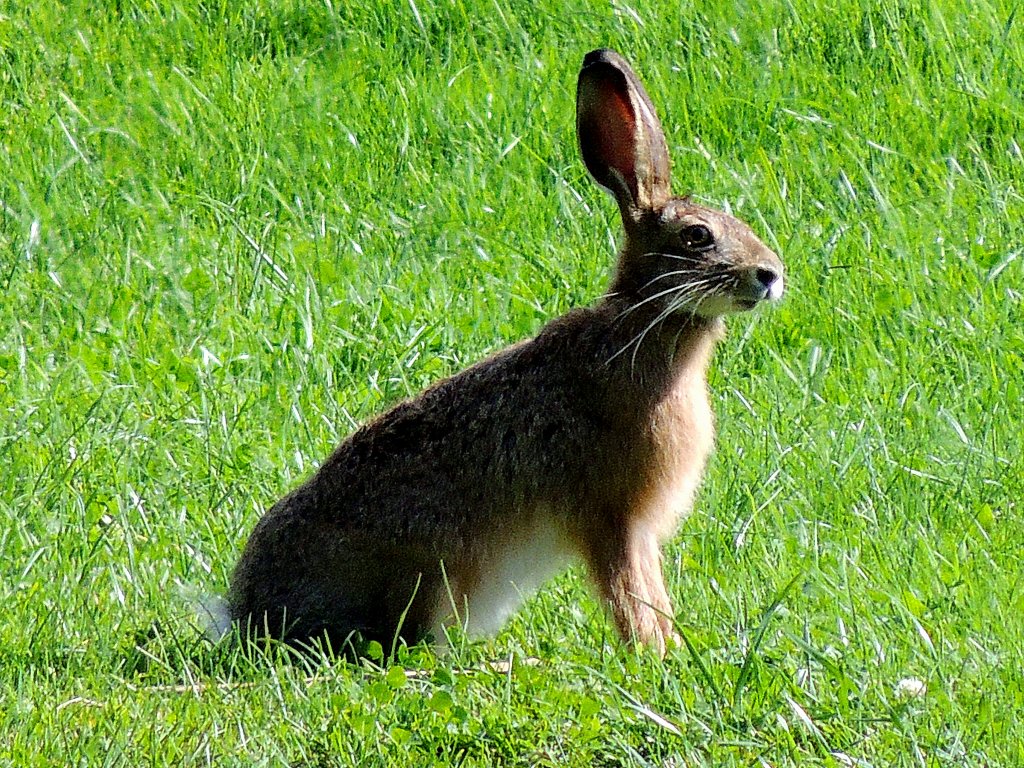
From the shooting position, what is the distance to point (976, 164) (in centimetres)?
787

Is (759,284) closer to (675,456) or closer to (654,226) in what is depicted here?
(654,226)

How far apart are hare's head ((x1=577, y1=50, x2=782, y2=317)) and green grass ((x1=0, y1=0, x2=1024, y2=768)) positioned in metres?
A: 0.74

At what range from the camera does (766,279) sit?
518 cm

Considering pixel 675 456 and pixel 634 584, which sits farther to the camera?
pixel 675 456

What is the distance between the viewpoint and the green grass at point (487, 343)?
452cm

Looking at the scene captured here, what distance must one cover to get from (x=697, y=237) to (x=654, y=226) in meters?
0.16

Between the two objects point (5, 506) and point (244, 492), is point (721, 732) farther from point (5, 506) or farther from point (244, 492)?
point (5, 506)

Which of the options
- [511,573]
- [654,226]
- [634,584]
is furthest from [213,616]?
[654,226]

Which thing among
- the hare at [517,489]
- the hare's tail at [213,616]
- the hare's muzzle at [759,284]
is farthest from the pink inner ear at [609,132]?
the hare's tail at [213,616]

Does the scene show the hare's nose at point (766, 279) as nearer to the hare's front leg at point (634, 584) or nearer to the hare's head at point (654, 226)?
the hare's head at point (654, 226)

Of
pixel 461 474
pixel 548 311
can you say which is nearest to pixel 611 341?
pixel 461 474

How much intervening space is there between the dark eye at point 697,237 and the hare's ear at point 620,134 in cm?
20

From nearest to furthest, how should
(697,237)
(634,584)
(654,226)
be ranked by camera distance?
(634,584)
(697,237)
(654,226)

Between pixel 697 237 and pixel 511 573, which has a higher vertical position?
pixel 697 237
